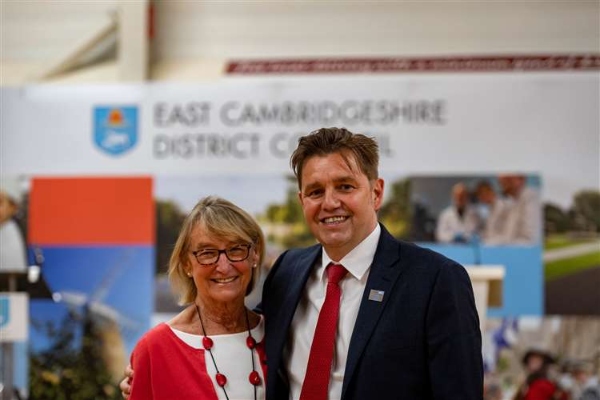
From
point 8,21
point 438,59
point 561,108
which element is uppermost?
point 8,21

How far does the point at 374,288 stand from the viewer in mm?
2102

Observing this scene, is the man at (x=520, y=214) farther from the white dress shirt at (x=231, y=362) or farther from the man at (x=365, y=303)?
the white dress shirt at (x=231, y=362)

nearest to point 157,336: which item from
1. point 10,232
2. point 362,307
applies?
point 362,307

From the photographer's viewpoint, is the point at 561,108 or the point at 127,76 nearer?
the point at 561,108

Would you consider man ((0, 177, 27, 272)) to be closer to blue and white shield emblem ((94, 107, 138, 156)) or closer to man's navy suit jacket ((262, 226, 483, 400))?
blue and white shield emblem ((94, 107, 138, 156))

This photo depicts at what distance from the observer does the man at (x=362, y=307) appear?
6.48 feet

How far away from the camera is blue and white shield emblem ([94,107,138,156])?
221 inches

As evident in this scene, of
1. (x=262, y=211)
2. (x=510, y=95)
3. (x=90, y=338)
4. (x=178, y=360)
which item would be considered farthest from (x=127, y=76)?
(x=178, y=360)

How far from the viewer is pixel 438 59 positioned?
557 centimetres

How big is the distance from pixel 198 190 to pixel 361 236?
3500 mm

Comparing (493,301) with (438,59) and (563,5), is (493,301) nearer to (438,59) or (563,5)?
(438,59)

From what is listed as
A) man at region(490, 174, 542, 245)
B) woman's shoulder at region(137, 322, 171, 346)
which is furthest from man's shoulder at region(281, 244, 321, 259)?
man at region(490, 174, 542, 245)

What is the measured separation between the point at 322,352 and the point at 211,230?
19.0 inches

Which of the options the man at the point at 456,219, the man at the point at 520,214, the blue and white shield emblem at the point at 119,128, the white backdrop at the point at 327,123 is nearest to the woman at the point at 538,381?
the man at the point at 520,214
